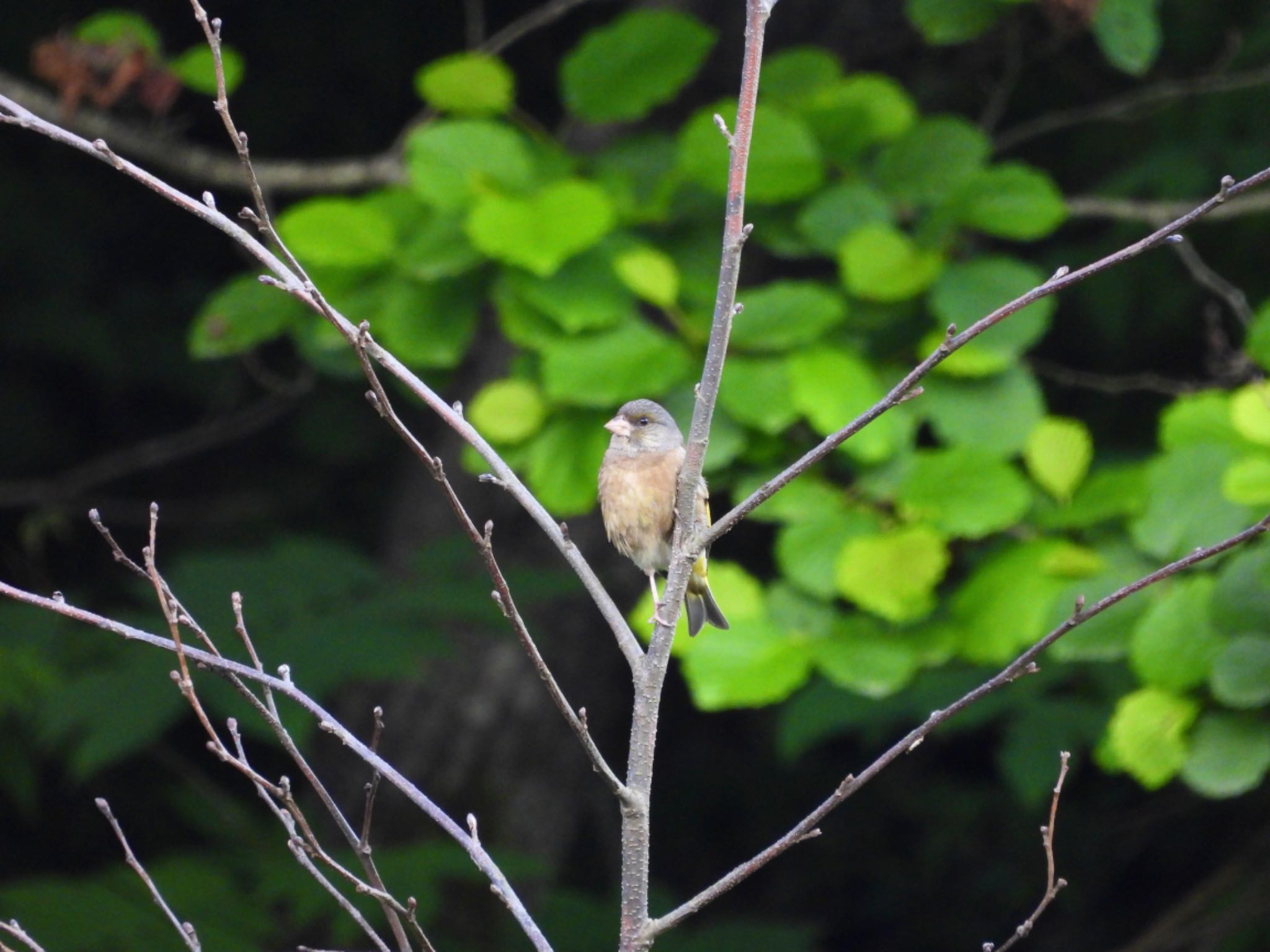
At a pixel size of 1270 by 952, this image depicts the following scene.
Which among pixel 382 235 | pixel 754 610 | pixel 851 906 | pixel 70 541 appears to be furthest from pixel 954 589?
pixel 70 541

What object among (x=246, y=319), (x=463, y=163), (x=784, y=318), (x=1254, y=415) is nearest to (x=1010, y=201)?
(x=784, y=318)

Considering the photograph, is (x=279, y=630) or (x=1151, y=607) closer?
(x=1151, y=607)

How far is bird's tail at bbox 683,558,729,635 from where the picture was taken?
3.24m

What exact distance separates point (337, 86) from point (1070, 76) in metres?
2.96

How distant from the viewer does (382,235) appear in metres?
3.72

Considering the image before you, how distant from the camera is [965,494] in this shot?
3.31 metres

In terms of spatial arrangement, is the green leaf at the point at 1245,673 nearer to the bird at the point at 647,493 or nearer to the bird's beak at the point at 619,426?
the bird at the point at 647,493

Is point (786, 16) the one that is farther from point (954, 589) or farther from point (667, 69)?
point (954, 589)

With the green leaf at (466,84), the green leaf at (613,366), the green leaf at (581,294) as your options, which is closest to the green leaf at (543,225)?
the green leaf at (581,294)

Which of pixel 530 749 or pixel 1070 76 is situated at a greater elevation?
pixel 1070 76

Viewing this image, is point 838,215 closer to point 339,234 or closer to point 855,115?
point 855,115

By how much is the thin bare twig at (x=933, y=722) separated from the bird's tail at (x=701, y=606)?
151cm

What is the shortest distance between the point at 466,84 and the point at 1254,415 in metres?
2.11

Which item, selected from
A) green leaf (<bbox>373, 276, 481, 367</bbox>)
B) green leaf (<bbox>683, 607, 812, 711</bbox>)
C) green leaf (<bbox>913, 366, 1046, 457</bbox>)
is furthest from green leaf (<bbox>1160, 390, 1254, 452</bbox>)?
green leaf (<bbox>373, 276, 481, 367</bbox>)
